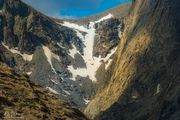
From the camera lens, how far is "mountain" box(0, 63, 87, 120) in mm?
19797

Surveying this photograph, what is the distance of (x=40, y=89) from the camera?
23.4m

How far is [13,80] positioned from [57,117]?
256cm

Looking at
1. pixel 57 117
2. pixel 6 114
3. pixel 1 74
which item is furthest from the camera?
pixel 1 74

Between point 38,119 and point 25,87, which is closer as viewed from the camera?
point 38,119

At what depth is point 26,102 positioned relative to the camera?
2067 centimetres

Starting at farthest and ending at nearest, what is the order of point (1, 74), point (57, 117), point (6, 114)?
point (1, 74)
point (57, 117)
point (6, 114)

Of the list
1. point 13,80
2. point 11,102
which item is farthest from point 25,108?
point 13,80

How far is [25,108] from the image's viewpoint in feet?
66.2

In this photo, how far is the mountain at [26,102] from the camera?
19797mm

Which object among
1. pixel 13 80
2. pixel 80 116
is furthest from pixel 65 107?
pixel 13 80

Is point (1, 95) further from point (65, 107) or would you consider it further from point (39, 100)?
point (65, 107)

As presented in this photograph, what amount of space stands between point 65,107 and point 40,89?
5.16 feet

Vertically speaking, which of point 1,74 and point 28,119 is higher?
point 1,74

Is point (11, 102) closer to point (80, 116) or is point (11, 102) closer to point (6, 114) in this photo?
point (6, 114)
